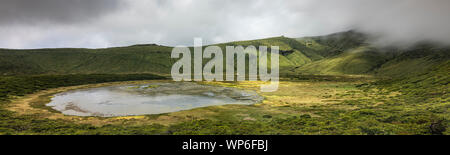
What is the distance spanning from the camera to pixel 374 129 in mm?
24922

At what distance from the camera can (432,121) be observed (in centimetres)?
2594

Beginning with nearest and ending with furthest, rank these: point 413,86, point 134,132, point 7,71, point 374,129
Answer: point 374,129, point 134,132, point 413,86, point 7,71
